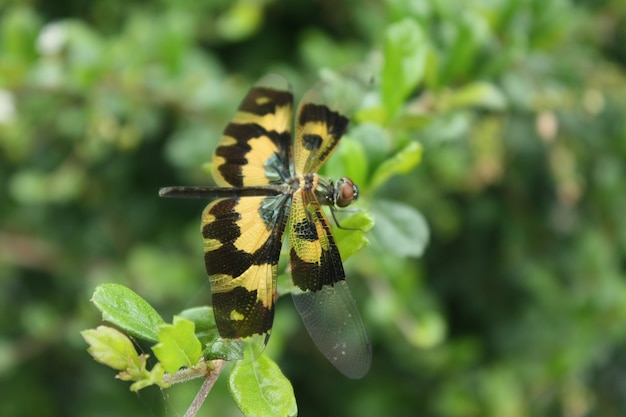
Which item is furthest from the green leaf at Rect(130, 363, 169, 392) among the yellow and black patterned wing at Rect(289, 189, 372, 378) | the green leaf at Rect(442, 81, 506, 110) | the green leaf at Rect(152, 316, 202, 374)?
the green leaf at Rect(442, 81, 506, 110)

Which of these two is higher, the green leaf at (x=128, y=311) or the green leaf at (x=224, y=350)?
the green leaf at (x=128, y=311)

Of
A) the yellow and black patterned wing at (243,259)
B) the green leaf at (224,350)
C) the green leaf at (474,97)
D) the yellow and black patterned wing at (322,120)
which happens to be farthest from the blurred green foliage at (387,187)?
the green leaf at (224,350)

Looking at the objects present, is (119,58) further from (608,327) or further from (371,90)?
(608,327)

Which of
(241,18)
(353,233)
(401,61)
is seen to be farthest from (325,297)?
(241,18)

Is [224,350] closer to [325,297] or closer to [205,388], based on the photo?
[205,388]

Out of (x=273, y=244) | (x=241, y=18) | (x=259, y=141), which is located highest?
(x=241, y=18)

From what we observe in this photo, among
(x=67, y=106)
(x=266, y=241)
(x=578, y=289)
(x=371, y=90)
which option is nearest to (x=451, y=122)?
(x=371, y=90)

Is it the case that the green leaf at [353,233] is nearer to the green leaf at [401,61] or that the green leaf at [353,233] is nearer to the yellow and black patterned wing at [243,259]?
the yellow and black patterned wing at [243,259]
